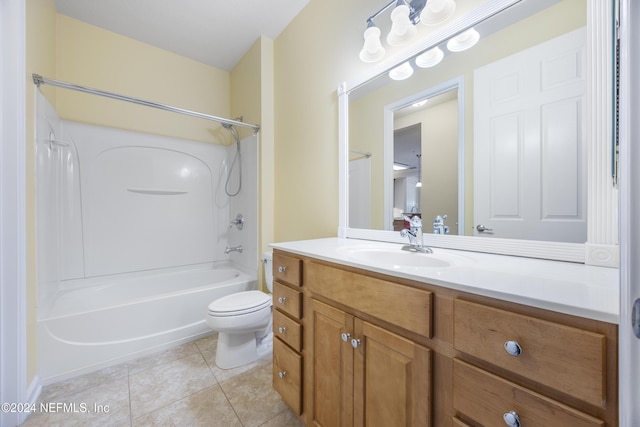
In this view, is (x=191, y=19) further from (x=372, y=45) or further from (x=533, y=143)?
(x=533, y=143)

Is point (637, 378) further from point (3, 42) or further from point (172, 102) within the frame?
point (172, 102)

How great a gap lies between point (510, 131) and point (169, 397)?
2.14 m

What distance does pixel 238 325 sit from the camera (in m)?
1.60

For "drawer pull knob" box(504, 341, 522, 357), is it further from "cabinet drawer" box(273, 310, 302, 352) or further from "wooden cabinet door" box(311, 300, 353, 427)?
"cabinet drawer" box(273, 310, 302, 352)

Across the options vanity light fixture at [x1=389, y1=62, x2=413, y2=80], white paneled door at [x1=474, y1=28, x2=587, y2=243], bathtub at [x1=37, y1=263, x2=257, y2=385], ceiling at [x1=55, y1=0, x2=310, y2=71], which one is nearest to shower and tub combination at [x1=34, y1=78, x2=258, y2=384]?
bathtub at [x1=37, y1=263, x2=257, y2=385]

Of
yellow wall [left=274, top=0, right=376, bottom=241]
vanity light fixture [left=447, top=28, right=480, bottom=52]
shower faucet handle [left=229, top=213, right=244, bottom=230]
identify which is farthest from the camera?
shower faucet handle [left=229, top=213, right=244, bottom=230]

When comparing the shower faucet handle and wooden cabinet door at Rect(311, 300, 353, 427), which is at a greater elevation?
the shower faucet handle

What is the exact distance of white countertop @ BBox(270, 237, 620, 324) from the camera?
0.47 m

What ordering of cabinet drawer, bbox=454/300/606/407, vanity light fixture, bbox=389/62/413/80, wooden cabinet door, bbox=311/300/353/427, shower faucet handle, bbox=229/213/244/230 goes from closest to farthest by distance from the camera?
cabinet drawer, bbox=454/300/606/407
wooden cabinet door, bbox=311/300/353/427
vanity light fixture, bbox=389/62/413/80
shower faucet handle, bbox=229/213/244/230

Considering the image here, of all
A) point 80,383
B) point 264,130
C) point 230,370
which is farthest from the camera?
point 264,130

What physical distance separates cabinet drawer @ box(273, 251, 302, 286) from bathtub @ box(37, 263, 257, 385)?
1.15 meters

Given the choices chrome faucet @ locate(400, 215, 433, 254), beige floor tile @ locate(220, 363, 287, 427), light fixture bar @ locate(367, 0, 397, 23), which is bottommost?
beige floor tile @ locate(220, 363, 287, 427)

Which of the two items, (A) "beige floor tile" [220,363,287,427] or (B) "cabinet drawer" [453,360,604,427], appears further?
(A) "beige floor tile" [220,363,287,427]

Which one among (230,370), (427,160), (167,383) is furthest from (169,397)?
(427,160)
